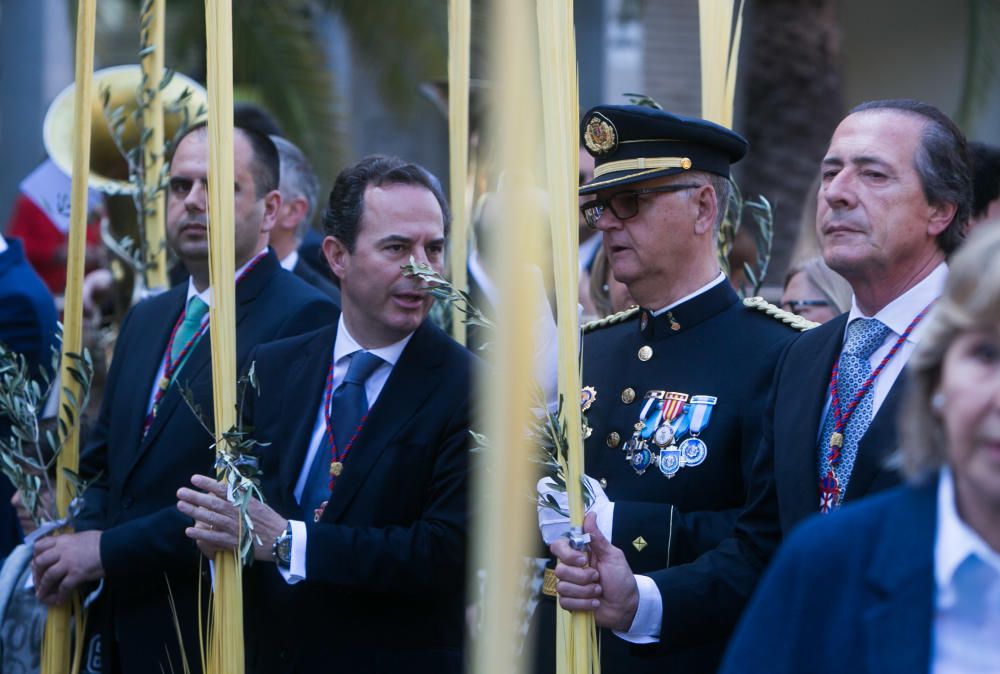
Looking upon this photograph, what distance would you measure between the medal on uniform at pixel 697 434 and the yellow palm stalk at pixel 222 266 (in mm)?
1013

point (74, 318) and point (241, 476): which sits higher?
point (74, 318)

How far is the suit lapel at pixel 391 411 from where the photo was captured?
3.36 m

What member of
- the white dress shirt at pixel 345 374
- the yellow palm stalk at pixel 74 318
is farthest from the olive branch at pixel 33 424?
the white dress shirt at pixel 345 374

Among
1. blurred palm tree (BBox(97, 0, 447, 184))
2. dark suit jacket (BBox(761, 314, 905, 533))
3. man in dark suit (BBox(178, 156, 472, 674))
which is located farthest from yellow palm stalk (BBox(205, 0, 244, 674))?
blurred palm tree (BBox(97, 0, 447, 184))

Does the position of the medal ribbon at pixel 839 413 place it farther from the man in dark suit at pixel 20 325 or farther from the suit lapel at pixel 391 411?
the man in dark suit at pixel 20 325

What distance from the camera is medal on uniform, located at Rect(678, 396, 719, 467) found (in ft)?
10.2

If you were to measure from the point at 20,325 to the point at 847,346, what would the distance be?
9.39 ft

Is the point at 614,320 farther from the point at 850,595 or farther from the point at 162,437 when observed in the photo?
the point at 850,595

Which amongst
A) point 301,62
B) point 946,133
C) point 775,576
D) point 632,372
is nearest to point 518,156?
point 775,576

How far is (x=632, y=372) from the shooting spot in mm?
3400

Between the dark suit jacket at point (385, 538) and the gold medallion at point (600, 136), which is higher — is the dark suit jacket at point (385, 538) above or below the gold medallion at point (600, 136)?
below

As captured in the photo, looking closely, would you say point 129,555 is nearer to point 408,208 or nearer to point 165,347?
point 165,347

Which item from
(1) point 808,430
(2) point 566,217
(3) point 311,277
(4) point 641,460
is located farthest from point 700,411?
(3) point 311,277

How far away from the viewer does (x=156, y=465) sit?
12.5ft
